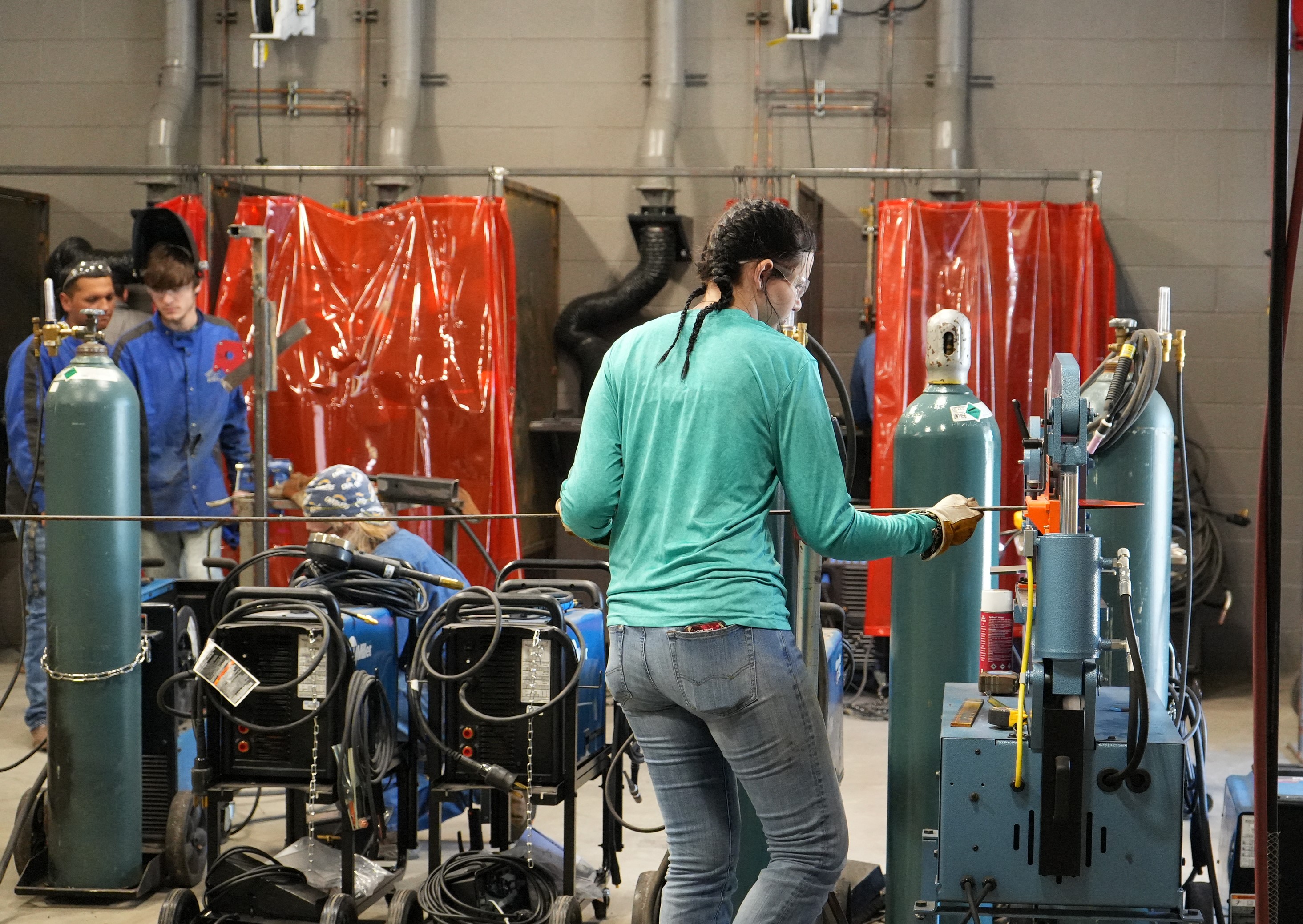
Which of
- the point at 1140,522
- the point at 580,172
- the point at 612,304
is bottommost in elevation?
the point at 1140,522

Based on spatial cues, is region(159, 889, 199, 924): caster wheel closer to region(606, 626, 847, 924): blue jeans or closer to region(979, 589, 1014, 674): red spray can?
region(606, 626, 847, 924): blue jeans

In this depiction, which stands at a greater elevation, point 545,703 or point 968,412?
point 968,412

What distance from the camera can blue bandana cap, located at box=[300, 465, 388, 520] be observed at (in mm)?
3805

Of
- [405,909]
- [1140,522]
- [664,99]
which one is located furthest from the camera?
[664,99]

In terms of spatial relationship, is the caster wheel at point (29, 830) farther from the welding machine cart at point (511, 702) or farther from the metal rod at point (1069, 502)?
the metal rod at point (1069, 502)

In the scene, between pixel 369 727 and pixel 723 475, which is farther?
pixel 369 727

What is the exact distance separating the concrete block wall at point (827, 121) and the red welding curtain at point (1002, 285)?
1.98 feet

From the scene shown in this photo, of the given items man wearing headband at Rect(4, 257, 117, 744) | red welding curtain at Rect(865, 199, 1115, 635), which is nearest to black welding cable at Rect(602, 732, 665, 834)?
man wearing headband at Rect(4, 257, 117, 744)

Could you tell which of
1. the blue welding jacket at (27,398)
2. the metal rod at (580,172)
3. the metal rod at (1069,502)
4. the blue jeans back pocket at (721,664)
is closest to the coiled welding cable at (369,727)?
the blue jeans back pocket at (721,664)

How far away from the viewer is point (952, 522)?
2125mm

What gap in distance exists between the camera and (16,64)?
22.2 feet

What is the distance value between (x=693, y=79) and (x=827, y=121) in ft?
2.20

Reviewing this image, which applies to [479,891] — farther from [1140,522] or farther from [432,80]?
[432,80]

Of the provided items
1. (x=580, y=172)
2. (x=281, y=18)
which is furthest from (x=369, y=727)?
(x=281, y=18)
